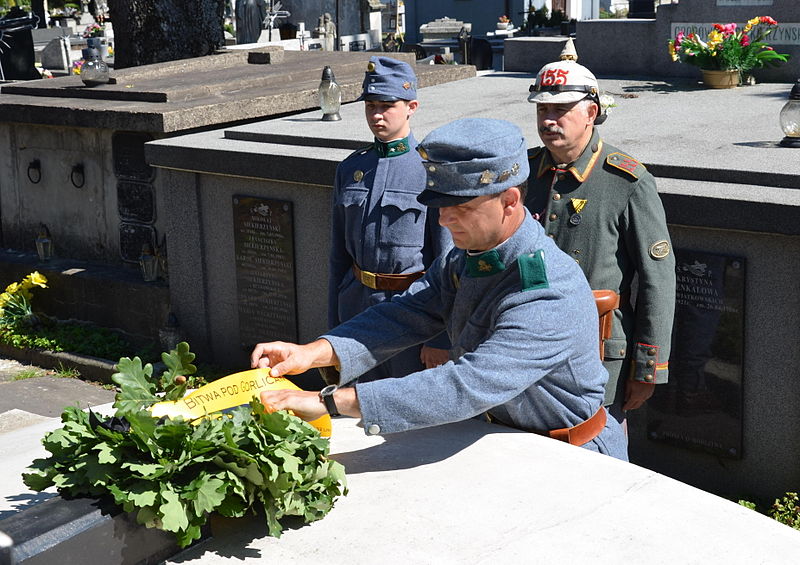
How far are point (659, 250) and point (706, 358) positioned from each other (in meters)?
1.29

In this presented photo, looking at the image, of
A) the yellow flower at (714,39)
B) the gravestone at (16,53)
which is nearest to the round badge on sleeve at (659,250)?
the yellow flower at (714,39)

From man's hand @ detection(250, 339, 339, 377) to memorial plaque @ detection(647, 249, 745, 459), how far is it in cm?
261

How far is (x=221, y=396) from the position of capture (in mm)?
2408

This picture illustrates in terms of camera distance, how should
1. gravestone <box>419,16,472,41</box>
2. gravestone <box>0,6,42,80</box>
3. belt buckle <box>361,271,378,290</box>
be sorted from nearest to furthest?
belt buckle <box>361,271,378,290</box>, gravestone <box>0,6,42,80</box>, gravestone <box>419,16,472,41</box>

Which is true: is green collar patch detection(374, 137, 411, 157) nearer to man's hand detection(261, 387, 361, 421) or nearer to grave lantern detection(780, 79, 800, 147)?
man's hand detection(261, 387, 361, 421)

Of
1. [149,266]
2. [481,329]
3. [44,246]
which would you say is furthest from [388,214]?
[44,246]

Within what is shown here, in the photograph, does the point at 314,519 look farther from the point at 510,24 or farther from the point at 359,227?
the point at 510,24

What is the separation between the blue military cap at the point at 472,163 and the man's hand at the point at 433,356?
149 centimetres

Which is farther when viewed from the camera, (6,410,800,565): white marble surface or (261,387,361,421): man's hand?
(261,387,361,421): man's hand

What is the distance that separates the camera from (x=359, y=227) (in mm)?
4574

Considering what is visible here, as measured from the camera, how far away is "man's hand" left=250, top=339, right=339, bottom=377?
2.54 m

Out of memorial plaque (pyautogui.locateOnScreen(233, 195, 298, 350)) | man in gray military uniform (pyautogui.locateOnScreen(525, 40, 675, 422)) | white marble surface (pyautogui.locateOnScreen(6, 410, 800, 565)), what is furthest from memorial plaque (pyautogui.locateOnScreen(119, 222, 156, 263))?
white marble surface (pyautogui.locateOnScreen(6, 410, 800, 565))

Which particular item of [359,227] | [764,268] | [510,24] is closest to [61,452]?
[359,227]

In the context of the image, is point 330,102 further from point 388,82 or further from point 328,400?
point 328,400
